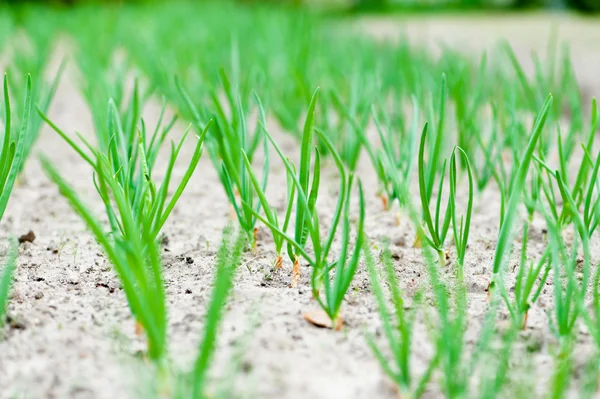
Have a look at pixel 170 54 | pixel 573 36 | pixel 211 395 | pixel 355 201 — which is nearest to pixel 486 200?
pixel 355 201

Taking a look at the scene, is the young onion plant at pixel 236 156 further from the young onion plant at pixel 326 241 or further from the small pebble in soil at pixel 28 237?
the small pebble in soil at pixel 28 237

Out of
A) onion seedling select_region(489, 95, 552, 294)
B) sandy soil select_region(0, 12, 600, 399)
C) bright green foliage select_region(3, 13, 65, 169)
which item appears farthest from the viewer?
bright green foliage select_region(3, 13, 65, 169)

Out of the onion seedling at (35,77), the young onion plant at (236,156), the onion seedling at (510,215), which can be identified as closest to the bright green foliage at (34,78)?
the onion seedling at (35,77)

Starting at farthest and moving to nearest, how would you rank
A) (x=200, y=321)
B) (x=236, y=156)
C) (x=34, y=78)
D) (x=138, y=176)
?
(x=34, y=78)
(x=236, y=156)
(x=138, y=176)
(x=200, y=321)

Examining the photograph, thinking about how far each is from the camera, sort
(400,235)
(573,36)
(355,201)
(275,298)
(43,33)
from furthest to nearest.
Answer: (573,36)
(43,33)
(355,201)
(400,235)
(275,298)

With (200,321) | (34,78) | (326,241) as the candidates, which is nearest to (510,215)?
(326,241)

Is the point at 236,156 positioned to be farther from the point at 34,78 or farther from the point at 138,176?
the point at 34,78

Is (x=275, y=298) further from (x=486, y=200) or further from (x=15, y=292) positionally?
(x=486, y=200)

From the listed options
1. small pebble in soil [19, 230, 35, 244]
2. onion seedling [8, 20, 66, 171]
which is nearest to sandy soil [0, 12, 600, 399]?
small pebble in soil [19, 230, 35, 244]

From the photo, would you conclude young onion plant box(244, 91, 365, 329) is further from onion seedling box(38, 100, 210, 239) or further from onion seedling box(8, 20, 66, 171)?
onion seedling box(8, 20, 66, 171)
